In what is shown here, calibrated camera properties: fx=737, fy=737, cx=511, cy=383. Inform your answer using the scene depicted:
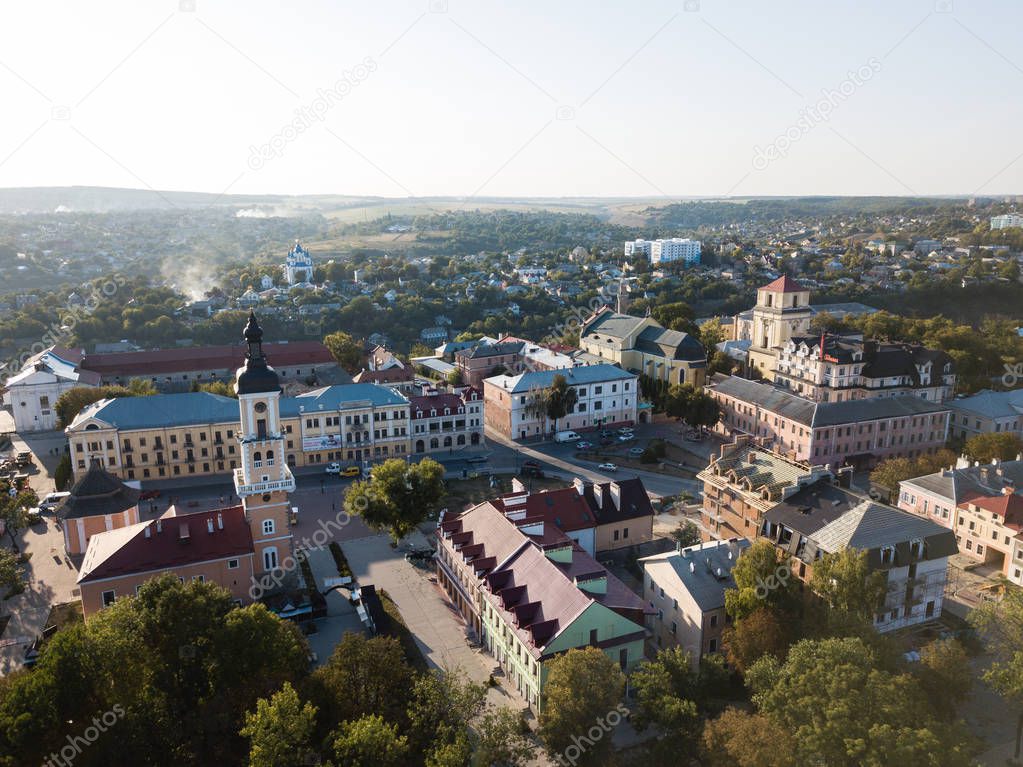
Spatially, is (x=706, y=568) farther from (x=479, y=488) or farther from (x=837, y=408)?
(x=837, y=408)

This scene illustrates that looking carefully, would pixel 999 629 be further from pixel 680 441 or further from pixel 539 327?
pixel 539 327

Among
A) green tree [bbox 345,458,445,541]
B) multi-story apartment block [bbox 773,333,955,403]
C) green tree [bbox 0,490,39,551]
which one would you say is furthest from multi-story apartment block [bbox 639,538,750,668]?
multi-story apartment block [bbox 773,333,955,403]

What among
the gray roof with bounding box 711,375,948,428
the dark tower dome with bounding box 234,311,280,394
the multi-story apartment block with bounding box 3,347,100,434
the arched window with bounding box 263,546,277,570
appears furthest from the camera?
the multi-story apartment block with bounding box 3,347,100,434

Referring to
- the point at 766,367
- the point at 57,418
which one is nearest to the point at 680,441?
the point at 766,367

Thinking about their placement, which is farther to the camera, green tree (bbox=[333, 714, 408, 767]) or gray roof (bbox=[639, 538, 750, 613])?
gray roof (bbox=[639, 538, 750, 613])

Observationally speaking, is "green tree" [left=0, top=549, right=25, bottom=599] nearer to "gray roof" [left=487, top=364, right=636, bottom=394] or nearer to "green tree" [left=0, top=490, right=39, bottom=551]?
"green tree" [left=0, top=490, right=39, bottom=551]

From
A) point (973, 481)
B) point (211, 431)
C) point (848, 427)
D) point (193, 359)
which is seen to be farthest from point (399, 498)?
point (193, 359)
